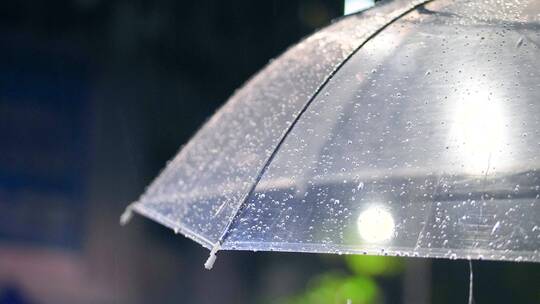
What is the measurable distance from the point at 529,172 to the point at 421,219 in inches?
10.6

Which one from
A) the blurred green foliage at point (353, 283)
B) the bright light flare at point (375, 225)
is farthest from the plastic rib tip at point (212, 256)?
the blurred green foliage at point (353, 283)

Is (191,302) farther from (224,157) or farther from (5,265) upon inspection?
(224,157)

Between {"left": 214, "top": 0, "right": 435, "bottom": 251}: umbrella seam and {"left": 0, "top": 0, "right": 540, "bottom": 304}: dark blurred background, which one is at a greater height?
{"left": 214, "top": 0, "right": 435, "bottom": 251}: umbrella seam

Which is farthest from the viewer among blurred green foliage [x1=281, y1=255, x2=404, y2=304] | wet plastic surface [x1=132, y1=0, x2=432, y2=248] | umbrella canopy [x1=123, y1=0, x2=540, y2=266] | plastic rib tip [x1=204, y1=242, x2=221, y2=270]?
blurred green foliage [x1=281, y1=255, x2=404, y2=304]

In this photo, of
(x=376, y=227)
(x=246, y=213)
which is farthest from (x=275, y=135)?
(x=376, y=227)

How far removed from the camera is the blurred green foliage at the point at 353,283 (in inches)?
140

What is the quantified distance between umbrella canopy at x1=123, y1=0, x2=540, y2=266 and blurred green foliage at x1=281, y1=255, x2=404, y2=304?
1805 millimetres

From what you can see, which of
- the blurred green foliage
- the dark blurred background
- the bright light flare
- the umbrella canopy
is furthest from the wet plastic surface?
the blurred green foliage

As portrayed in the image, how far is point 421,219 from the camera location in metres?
1.54

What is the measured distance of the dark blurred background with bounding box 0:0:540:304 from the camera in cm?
318

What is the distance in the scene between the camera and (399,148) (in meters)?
1.67

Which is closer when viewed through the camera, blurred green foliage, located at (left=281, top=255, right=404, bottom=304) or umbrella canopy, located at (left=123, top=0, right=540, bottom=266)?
umbrella canopy, located at (left=123, top=0, right=540, bottom=266)

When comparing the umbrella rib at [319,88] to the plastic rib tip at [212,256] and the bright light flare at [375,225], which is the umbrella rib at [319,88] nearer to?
the plastic rib tip at [212,256]

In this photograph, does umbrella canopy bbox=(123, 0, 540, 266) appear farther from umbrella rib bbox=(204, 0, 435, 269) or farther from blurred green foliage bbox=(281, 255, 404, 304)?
blurred green foliage bbox=(281, 255, 404, 304)
